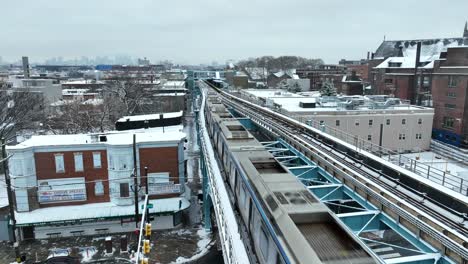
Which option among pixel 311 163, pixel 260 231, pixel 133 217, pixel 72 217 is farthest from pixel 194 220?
pixel 260 231

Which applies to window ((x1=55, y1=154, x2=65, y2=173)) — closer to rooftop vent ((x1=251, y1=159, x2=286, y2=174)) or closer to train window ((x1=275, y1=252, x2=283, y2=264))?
rooftop vent ((x1=251, y1=159, x2=286, y2=174))

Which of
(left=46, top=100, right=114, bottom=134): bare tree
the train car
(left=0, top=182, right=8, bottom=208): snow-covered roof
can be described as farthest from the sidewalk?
(left=46, top=100, right=114, bottom=134): bare tree

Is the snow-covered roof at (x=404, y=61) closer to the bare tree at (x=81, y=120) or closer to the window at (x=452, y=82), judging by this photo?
the window at (x=452, y=82)

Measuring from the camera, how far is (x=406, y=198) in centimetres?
936

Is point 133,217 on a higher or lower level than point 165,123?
lower

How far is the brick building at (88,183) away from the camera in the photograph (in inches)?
821

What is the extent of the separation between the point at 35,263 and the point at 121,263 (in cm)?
439

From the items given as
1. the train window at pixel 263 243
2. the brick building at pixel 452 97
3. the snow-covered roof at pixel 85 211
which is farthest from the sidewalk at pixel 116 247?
the brick building at pixel 452 97

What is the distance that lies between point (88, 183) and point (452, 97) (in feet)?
144

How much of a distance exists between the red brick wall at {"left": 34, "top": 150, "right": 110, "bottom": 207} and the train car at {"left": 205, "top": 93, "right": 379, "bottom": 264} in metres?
14.9

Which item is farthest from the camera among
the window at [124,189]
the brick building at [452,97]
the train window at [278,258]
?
the brick building at [452,97]

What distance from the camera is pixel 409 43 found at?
207 ft

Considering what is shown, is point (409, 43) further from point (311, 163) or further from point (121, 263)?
point (121, 263)

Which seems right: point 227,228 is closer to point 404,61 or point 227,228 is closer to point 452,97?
point 452,97
